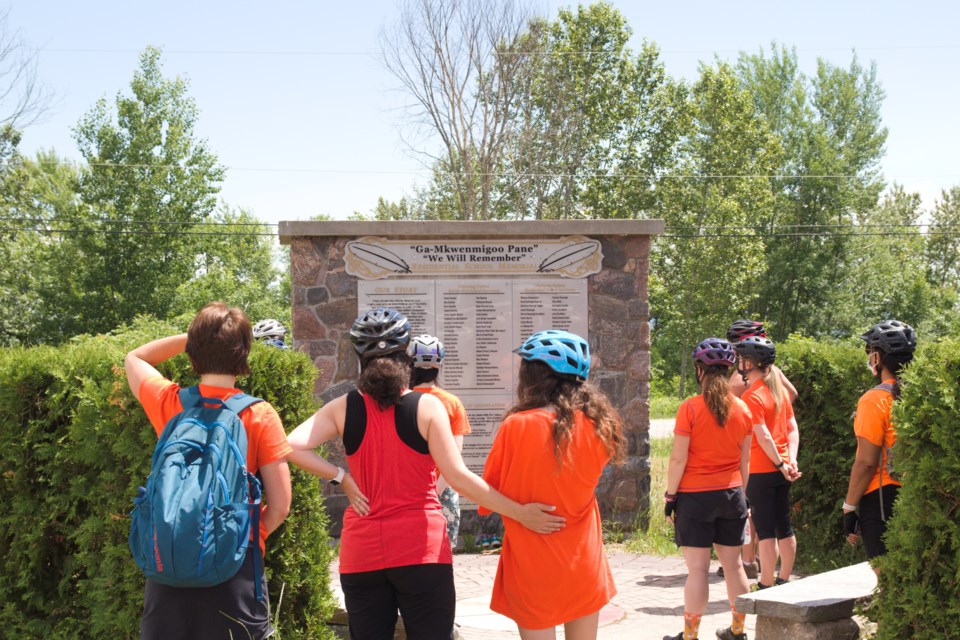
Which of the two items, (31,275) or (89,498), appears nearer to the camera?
(89,498)

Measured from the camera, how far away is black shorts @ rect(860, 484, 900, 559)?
16.5 ft

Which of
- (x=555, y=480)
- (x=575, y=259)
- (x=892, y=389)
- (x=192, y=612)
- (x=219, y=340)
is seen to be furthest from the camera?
(x=575, y=259)

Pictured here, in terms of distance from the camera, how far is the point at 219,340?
3254 mm

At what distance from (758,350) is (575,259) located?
9.16 feet

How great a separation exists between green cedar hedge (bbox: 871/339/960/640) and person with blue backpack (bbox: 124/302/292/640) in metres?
2.81

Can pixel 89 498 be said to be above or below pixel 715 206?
below

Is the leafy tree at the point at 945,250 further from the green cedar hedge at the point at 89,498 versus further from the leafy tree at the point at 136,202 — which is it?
the green cedar hedge at the point at 89,498

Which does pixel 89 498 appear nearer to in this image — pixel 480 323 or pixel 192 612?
pixel 192 612

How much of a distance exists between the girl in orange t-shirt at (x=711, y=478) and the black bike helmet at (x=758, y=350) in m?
1.03

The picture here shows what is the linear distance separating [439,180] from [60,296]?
15.4 metres

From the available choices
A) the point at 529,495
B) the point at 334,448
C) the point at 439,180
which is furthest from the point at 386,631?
the point at 439,180

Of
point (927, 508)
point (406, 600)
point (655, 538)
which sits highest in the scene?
point (927, 508)

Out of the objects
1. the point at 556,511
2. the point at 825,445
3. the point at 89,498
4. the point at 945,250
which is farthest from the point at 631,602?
the point at 945,250

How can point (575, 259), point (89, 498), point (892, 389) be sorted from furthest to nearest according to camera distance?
point (575, 259), point (892, 389), point (89, 498)
